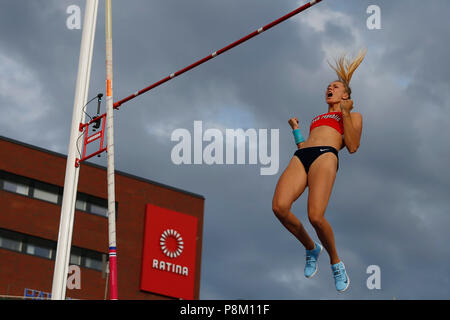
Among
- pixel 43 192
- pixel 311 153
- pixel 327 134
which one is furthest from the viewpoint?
pixel 43 192

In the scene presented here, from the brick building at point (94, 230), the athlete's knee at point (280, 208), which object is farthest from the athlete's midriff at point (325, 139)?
the brick building at point (94, 230)

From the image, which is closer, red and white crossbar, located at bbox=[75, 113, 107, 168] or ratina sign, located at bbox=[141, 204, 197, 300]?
red and white crossbar, located at bbox=[75, 113, 107, 168]

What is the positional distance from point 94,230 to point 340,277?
46.8 metres

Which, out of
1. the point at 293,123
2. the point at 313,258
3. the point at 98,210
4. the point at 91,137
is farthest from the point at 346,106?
the point at 98,210

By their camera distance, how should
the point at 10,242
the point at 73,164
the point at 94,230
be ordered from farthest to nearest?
the point at 94,230 → the point at 10,242 → the point at 73,164

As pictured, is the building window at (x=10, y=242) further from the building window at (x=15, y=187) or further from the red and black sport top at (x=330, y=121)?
the red and black sport top at (x=330, y=121)

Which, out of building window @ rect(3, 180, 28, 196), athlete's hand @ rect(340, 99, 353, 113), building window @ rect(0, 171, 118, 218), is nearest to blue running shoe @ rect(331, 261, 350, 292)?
athlete's hand @ rect(340, 99, 353, 113)

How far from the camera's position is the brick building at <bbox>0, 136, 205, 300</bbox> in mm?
49469

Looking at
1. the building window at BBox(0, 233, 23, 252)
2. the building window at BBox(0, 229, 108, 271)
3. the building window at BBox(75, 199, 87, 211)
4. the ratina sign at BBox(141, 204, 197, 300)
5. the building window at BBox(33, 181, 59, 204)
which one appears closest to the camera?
the building window at BBox(0, 233, 23, 252)

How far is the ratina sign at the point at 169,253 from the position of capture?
182ft

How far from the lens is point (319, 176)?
7.94 m

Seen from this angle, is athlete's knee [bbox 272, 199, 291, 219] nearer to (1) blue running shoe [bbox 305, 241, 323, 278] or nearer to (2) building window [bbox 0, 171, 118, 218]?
(1) blue running shoe [bbox 305, 241, 323, 278]

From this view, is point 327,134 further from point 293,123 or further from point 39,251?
point 39,251
